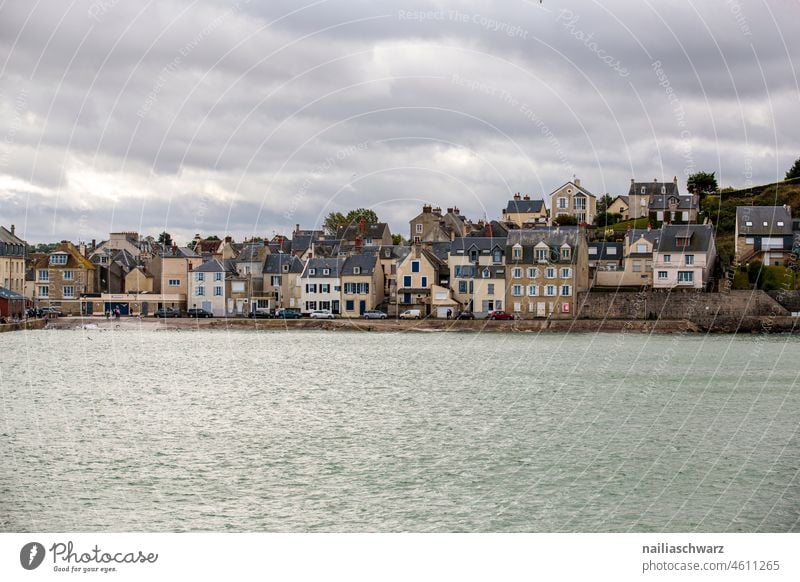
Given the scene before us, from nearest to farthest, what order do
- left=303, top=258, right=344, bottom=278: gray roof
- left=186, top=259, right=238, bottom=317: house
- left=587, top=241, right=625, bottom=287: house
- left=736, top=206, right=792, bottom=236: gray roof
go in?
left=587, top=241, right=625, bottom=287: house
left=303, top=258, right=344, bottom=278: gray roof
left=736, top=206, right=792, bottom=236: gray roof
left=186, top=259, right=238, bottom=317: house

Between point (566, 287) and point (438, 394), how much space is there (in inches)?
1946

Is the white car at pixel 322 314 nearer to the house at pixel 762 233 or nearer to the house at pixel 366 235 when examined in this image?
the house at pixel 366 235

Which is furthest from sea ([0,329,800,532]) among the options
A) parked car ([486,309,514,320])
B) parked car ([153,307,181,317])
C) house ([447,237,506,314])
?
parked car ([153,307,181,317])

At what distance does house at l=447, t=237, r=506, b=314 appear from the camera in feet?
334

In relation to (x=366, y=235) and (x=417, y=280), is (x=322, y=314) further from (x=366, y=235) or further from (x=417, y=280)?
(x=366, y=235)

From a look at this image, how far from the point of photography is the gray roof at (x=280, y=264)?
11388 centimetres

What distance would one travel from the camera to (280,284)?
114 m

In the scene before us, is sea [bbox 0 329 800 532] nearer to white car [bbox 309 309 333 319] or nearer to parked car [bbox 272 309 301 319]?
parked car [bbox 272 309 301 319]

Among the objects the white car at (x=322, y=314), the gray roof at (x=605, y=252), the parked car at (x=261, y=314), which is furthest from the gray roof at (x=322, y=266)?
the gray roof at (x=605, y=252)

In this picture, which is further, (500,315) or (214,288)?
(214,288)

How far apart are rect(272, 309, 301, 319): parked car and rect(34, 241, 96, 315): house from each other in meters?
21.9

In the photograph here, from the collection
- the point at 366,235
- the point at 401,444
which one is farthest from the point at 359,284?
the point at 401,444

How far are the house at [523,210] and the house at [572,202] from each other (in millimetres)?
4928

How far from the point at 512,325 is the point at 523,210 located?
2004 inches
